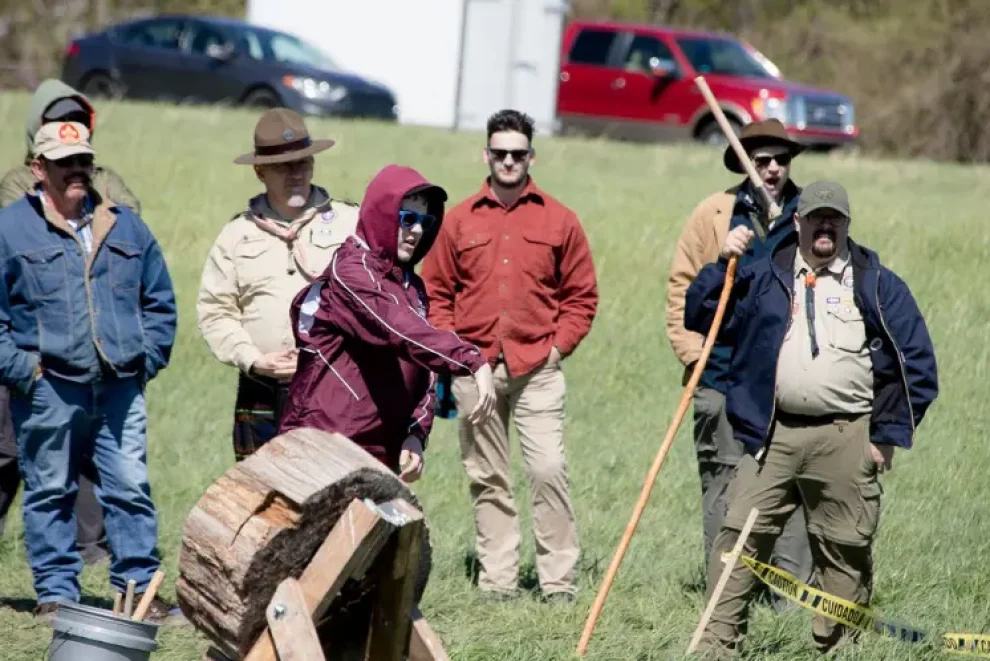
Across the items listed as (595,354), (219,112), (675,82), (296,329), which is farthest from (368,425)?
(675,82)

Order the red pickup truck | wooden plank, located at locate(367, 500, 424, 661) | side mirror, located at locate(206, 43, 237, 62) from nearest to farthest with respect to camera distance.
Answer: wooden plank, located at locate(367, 500, 424, 661) < the red pickup truck < side mirror, located at locate(206, 43, 237, 62)

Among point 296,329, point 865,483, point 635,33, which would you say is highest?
point 635,33

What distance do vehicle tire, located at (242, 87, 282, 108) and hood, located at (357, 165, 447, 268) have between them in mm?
17345

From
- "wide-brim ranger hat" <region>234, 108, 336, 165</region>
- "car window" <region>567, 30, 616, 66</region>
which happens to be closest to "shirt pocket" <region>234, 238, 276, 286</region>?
"wide-brim ranger hat" <region>234, 108, 336, 165</region>

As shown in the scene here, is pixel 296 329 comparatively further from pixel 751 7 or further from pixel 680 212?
pixel 751 7

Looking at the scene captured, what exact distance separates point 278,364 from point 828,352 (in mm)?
2294

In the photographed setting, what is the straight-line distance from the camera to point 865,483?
7051mm

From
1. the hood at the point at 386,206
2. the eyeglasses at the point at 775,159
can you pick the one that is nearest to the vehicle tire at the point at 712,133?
the eyeglasses at the point at 775,159

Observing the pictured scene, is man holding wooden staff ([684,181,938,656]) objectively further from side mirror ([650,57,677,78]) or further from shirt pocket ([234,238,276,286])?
side mirror ([650,57,677,78])

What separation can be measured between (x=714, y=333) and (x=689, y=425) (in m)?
4.24

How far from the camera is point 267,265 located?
7723 millimetres

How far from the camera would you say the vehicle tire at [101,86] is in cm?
2423

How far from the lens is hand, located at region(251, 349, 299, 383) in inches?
294

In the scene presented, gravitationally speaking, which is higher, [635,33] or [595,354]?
[635,33]
